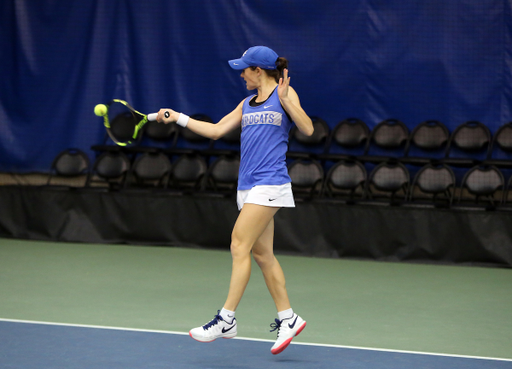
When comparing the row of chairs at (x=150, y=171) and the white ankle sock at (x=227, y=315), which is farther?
the row of chairs at (x=150, y=171)

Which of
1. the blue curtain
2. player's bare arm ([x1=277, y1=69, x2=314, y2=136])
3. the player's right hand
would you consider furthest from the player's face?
the blue curtain

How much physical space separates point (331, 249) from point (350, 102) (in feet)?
6.95

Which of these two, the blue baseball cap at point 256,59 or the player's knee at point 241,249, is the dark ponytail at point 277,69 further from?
the player's knee at point 241,249

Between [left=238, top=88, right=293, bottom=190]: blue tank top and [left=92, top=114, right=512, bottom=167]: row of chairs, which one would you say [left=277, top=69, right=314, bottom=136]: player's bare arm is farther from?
[left=92, top=114, right=512, bottom=167]: row of chairs

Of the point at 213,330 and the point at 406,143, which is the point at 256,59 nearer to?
the point at 213,330

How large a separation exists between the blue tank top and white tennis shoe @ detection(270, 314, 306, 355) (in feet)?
2.47

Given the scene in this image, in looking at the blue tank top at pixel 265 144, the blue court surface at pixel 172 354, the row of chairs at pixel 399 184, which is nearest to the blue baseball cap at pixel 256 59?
the blue tank top at pixel 265 144

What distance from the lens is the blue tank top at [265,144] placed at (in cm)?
420

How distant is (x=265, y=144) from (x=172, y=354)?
4.08 ft

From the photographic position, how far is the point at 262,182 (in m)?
4.17

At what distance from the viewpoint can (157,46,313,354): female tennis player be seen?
13.5ft

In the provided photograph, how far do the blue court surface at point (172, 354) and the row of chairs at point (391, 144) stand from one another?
445 cm

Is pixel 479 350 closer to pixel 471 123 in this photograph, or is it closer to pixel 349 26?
pixel 471 123

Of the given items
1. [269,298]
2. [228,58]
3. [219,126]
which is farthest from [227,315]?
[228,58]
